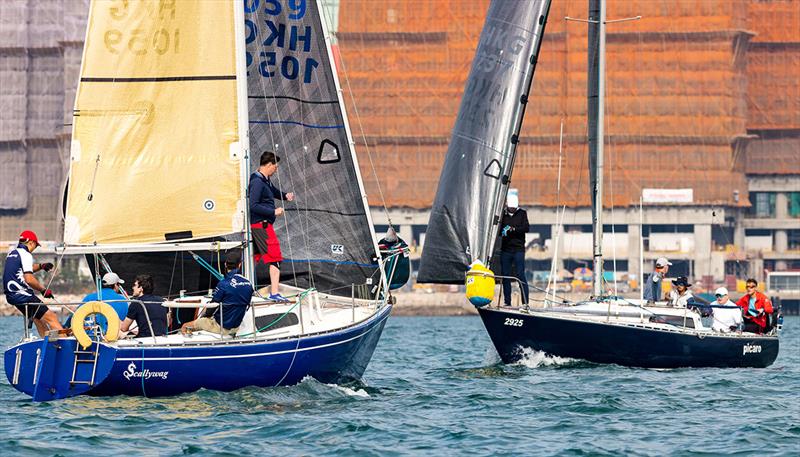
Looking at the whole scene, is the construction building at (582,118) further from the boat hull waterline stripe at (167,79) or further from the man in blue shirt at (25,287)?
the man in blue shirt at (25,287)

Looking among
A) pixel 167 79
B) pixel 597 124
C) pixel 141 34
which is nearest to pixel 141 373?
pixel 167 79

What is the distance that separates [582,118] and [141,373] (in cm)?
9060

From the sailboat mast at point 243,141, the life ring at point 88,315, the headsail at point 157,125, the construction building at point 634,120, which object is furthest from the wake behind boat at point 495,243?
the construction building at point 634,120

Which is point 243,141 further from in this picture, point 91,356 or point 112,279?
point 91,356

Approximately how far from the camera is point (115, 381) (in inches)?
610

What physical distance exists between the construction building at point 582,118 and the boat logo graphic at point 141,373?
8783 centimetres

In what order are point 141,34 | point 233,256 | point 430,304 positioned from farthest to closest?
point 430,304, point 233,256, point 141,34

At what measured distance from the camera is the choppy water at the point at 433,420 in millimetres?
13703

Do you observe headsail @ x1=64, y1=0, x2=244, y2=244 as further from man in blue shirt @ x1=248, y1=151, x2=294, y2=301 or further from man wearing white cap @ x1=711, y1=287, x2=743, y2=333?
man wearing white cap @ x1=711, y1=287, x2=743, y2=333

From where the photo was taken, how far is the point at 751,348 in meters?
23.4

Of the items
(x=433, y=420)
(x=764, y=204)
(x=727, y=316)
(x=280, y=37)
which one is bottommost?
(x=433, y=420)

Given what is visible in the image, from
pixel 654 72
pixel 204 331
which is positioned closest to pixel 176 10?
pixel 204 331

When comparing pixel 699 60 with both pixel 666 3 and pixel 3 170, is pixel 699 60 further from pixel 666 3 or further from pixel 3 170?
pixel 3 170

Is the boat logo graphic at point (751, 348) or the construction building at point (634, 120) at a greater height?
the construction building at point (634, 120)
